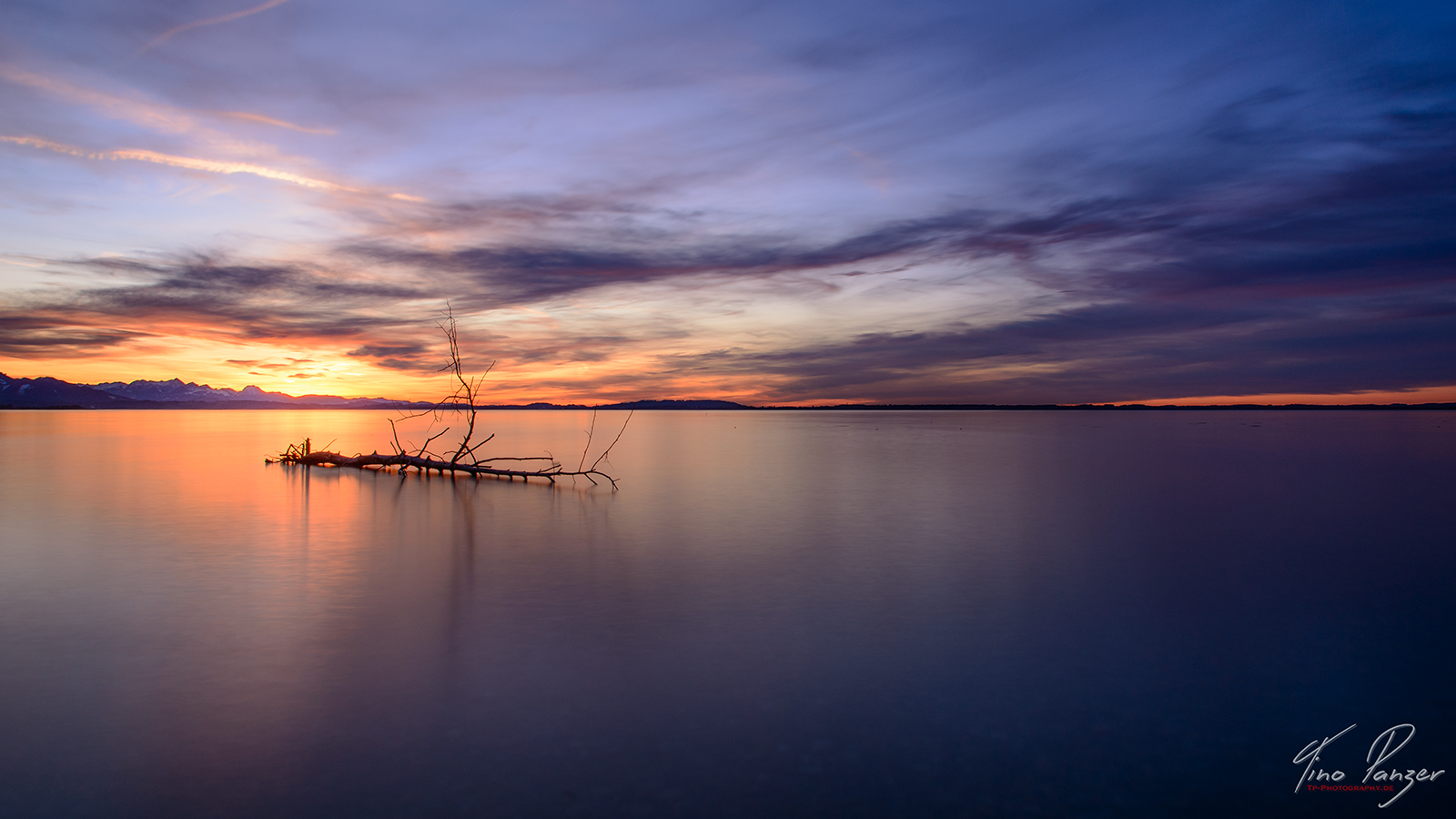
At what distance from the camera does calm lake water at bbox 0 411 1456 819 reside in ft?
17.1

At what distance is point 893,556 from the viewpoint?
1318 cm

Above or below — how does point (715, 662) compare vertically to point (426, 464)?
below

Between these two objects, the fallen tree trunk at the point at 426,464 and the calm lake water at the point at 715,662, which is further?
the fallen tree trunk at the point at 426,464

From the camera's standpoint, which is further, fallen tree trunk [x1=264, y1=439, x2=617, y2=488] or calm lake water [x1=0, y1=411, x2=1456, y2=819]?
fallen tree trunk [x1=264, y1=439, x2=617, y2=488]

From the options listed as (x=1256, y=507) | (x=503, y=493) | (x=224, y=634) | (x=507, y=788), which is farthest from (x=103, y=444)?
(x=1256, y=507)

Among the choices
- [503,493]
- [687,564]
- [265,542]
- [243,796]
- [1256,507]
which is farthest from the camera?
[503,493]

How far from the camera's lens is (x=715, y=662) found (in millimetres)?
7730

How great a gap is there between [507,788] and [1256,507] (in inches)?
843

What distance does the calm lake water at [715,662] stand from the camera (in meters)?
5.22

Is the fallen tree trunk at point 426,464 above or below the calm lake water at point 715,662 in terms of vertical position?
above

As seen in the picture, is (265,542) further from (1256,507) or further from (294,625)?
(1256,507)

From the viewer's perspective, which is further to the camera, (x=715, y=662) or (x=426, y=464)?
(x=426, y=464)

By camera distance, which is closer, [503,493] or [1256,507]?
[1256,507]

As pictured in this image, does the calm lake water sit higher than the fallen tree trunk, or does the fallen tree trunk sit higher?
the fallen tree trunk
